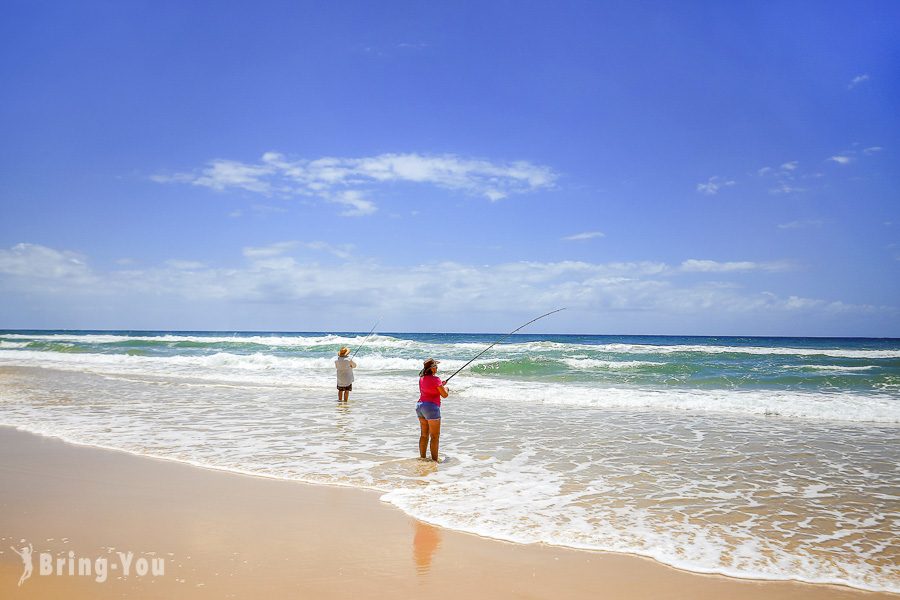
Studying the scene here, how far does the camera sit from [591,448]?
9.70 metres

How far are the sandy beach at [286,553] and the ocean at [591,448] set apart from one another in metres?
0.35

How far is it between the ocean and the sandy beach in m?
0.35

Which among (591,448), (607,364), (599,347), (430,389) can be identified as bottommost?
(591,448)

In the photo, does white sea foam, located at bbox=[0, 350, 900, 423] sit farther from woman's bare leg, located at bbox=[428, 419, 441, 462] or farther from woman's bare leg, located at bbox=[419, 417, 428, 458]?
woman's bare leg, located at bbox=[428, 419, 441, 462]

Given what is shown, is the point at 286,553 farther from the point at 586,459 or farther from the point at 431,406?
the point at 586,459

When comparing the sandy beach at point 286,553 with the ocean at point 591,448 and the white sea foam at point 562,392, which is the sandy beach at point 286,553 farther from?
the white sea foam at point 562,392

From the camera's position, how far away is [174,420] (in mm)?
12086

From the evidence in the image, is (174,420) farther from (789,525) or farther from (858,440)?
(858,440)

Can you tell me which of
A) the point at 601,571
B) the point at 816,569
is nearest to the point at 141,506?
the point at 601,571

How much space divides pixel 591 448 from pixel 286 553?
6363mm

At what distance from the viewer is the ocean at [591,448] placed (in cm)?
545

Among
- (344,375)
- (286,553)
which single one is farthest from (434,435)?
(344,375)

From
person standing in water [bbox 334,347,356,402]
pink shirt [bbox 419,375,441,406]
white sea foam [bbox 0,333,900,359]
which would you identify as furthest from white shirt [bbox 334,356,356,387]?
white sea foam [bbox 0,333,900,359]

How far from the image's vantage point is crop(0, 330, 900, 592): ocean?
545 cm
